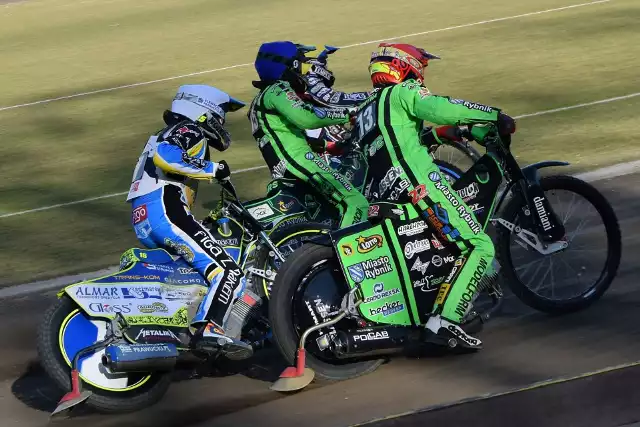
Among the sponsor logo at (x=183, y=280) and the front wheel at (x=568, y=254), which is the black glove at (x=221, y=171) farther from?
the front wheel at (x=568, y=254)

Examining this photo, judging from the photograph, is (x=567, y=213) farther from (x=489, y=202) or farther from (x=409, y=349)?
(x=409, y=349)

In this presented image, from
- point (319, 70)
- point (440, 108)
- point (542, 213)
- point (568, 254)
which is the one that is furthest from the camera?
point (319, 70)

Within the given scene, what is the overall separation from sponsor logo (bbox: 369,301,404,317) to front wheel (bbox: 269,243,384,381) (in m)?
0.15

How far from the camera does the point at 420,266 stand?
748 centimetres

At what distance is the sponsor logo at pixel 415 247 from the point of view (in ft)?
24.4

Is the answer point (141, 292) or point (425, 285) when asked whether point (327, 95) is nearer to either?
point (425, 285)

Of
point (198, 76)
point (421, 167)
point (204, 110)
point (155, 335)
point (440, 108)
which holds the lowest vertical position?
point (198, 76)

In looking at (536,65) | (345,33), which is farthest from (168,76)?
(536,65)

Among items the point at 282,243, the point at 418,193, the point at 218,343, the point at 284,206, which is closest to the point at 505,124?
the point at 418,193

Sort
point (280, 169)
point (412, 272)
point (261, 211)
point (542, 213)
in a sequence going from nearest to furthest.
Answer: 1. point (412, 272)
2. point (542, 213)
3. point (261, 211)
4. point (280, 169)

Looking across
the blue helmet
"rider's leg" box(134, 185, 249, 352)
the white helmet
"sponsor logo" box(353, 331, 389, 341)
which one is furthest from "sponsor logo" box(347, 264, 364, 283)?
the blue helmet

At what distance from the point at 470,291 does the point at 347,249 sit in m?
0.84

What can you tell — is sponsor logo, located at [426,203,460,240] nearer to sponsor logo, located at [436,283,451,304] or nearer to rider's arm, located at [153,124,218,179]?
sponsor logo, located at [436,283,451,304]

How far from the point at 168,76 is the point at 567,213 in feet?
37.2
